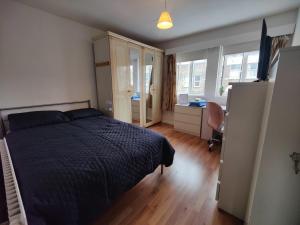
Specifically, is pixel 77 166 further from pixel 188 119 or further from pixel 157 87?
pixel 157 87

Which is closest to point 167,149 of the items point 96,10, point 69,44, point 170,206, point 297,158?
point 170,206

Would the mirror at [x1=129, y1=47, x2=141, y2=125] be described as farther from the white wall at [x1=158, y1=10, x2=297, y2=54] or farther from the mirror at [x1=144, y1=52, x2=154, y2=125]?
the white wall at [x1=158, y1=10, x2=297, y2=54]

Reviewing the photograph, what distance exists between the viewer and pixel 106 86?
2.96 meters

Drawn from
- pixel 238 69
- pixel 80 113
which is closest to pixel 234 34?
pixel 238 69

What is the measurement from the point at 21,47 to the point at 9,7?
21.4 inches

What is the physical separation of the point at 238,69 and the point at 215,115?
1.38m

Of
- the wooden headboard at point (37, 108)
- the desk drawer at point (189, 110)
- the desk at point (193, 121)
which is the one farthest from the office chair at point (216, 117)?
the wooden headboard at point (37, 108)

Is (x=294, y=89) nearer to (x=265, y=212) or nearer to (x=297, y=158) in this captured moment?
(x=297, y=158)

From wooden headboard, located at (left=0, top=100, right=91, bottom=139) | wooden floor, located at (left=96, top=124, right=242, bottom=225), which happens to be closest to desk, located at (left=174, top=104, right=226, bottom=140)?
wooden floor, located at (left=96, top=124, right=242, bottom=225)

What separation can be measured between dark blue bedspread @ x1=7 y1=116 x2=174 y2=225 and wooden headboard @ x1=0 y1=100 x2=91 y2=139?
548 mm

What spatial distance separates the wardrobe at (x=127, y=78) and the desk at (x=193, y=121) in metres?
0.87

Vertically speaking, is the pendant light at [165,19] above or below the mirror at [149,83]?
above

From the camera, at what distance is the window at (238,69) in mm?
2992

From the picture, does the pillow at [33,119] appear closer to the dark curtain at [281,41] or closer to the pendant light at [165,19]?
the pendant light at [165,19]
